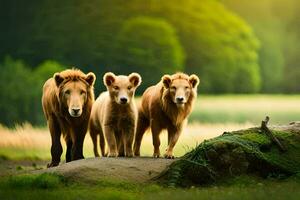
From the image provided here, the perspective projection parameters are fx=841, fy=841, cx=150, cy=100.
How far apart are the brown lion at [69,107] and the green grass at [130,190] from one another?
1.34 m

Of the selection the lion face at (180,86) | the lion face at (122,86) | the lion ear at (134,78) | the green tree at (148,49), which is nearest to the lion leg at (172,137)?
the lion face at (180,86)

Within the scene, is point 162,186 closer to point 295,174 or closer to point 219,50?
point 295,174

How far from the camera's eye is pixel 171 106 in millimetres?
13391

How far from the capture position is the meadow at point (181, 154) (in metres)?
10.8

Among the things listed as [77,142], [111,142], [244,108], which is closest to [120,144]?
[111,142]

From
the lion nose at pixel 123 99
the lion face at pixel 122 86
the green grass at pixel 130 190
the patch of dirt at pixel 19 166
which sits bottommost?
the patch of dirt at pixel 19 166

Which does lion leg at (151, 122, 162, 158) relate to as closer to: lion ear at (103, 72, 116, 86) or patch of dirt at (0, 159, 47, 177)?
lion ear at (103, 72, 116, 86)

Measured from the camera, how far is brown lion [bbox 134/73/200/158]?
43.1 feet

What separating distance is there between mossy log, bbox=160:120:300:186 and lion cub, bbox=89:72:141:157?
4.03ft

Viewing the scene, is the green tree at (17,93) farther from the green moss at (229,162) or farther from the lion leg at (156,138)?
the green moss at (229,162)

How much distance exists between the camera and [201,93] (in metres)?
22.2

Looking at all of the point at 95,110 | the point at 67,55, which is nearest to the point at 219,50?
the point at 67,55

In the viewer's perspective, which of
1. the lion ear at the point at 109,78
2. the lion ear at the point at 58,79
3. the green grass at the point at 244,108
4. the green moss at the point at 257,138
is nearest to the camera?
the green moss at the point at 257,138

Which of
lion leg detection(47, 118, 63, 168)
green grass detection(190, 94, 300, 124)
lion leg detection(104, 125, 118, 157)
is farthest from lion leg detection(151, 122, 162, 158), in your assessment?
green grass detection(190, 94, 300, 124)
